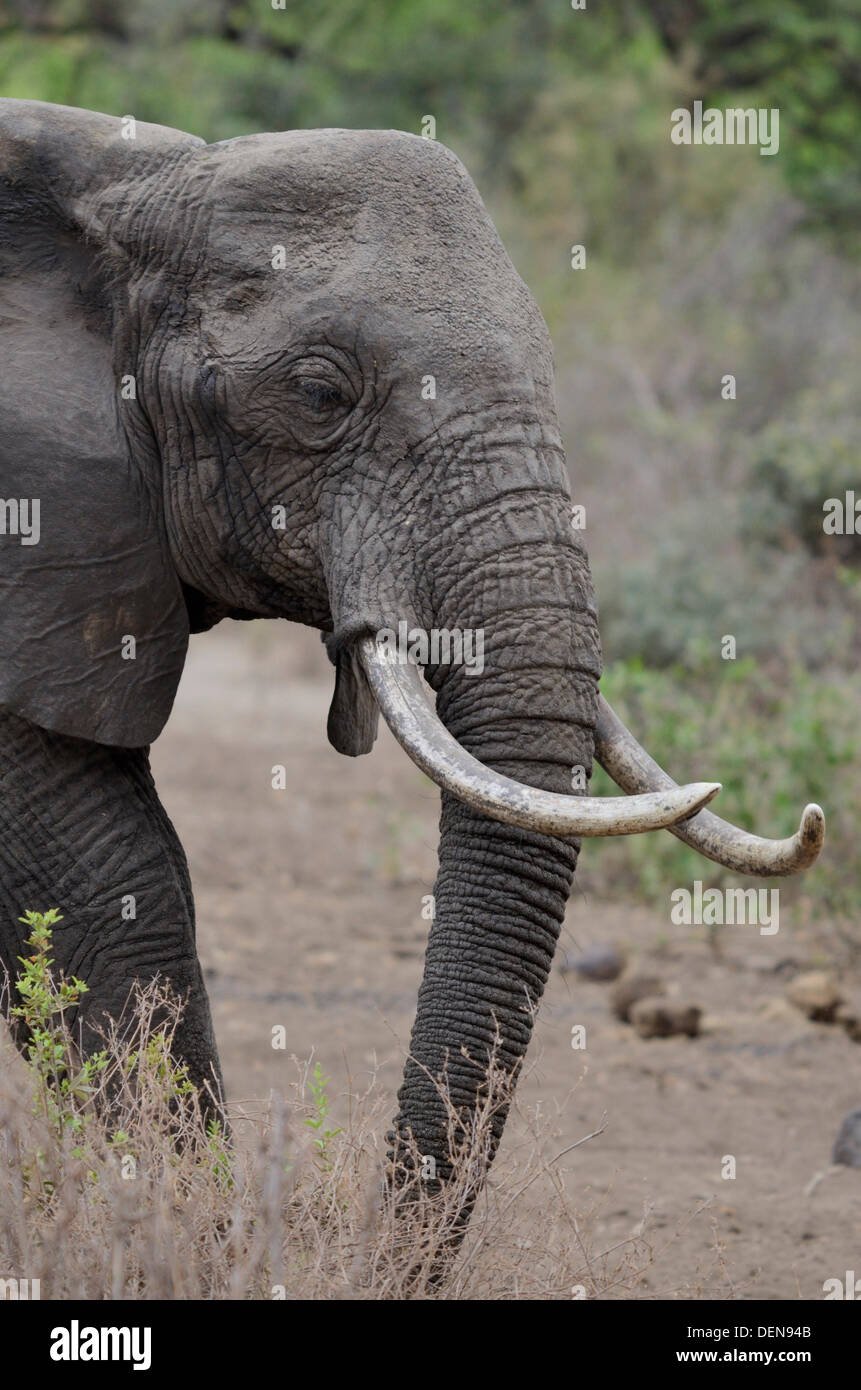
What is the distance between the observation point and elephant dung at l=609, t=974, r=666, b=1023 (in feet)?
25.4

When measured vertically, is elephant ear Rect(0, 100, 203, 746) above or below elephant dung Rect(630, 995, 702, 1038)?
above

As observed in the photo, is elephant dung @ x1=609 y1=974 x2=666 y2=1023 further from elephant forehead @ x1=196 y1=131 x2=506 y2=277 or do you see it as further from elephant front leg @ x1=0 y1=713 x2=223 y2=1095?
elephant forehead @ x1=196 y1=131 x2=506 y2=277

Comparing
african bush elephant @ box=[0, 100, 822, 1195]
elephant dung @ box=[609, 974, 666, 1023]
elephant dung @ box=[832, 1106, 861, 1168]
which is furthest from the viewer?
elephant dung @ box=[609, 974, 666, 1023]

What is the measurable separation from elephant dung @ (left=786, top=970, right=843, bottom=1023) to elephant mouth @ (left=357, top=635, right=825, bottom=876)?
3.78 metres

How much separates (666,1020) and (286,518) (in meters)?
3.96

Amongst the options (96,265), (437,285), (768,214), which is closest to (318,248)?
(437,285)

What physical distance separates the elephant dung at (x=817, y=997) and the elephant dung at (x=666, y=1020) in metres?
0.46

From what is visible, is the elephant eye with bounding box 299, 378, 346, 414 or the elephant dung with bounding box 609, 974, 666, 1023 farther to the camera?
the elephant dung with bounding box 609, 974, 666, 1023

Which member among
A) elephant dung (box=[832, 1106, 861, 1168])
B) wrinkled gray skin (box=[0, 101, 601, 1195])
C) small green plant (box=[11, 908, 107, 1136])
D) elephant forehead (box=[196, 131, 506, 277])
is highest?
elephant forehead (box=[196, 131, 506, 277])

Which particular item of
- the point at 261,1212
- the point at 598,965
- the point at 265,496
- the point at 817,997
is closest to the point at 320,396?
the point at 265,496

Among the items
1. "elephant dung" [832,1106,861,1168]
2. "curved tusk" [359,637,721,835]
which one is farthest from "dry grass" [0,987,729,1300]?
"elephant dung" [832,1106,861,1168]

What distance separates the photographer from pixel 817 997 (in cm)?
752

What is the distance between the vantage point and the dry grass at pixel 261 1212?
3.31 metres
